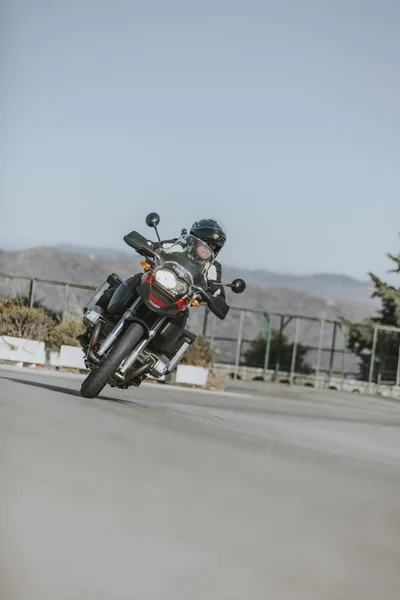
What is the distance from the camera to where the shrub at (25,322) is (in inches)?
1195

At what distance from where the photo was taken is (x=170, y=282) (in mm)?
13500

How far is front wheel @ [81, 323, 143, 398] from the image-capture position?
13008mm

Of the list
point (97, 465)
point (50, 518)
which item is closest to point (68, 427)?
point (97, 465)

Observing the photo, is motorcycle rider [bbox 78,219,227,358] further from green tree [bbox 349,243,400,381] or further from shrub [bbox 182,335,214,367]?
green tree [bbox 349,243,400,381]

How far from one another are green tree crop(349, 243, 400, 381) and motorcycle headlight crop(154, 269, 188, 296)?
40602 mm

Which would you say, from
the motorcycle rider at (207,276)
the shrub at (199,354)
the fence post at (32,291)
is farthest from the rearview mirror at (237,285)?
the shrub at (199,354)

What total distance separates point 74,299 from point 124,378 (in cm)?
2182

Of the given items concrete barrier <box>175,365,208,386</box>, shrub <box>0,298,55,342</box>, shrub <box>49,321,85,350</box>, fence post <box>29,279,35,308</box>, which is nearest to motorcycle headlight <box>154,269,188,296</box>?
shrub <box>0,298,55,342</box>

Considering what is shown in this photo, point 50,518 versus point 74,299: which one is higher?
point 74,299

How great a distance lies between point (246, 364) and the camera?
56.1m

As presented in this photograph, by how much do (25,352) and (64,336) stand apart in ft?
9.01

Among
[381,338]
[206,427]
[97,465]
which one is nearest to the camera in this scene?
[97,465]

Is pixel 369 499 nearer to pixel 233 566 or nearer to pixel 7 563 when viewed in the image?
pixel 233 566

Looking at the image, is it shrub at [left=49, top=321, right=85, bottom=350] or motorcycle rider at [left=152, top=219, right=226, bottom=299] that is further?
shrub at [left=49, top=321, right=85, bottom=350]
